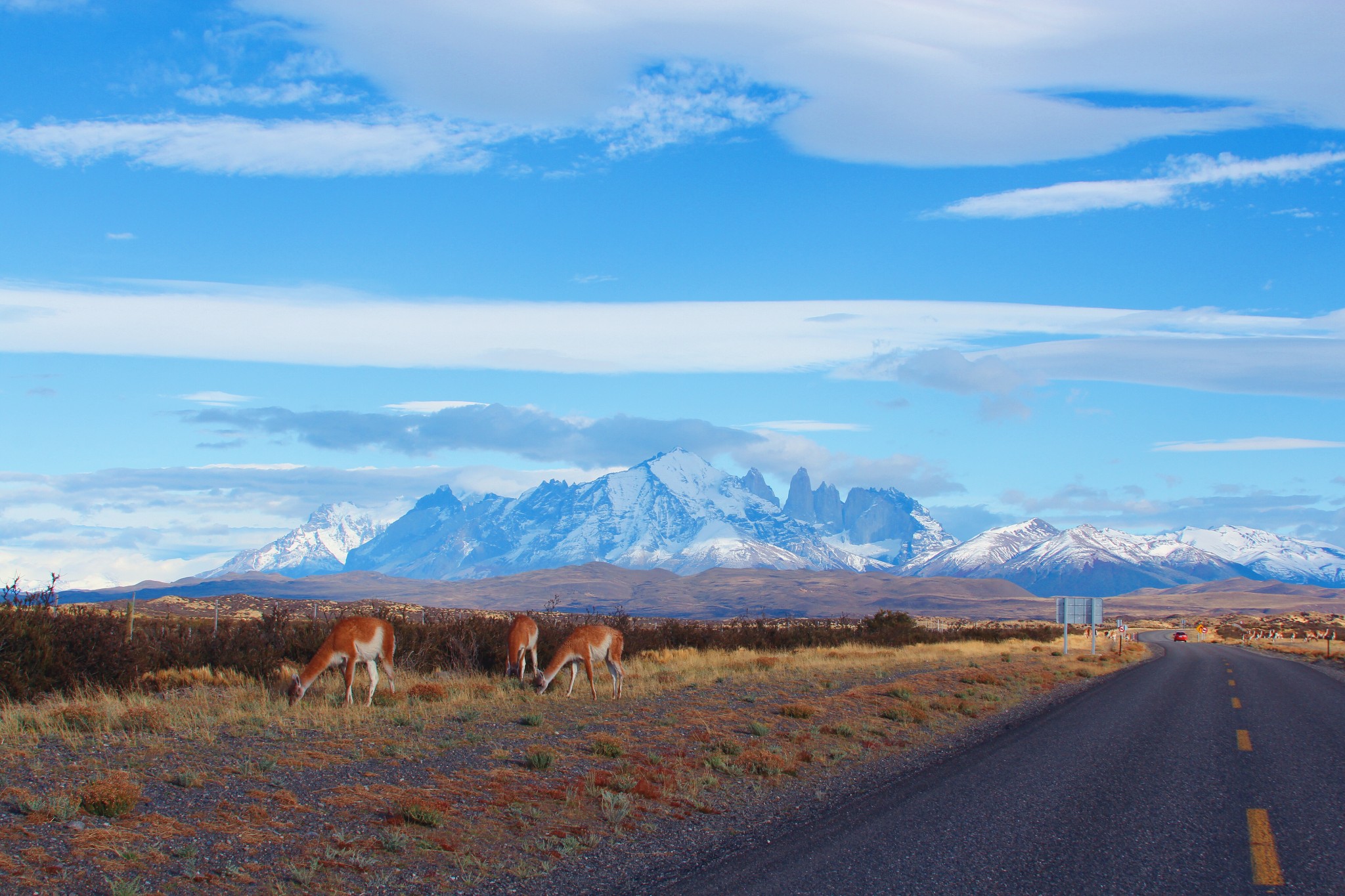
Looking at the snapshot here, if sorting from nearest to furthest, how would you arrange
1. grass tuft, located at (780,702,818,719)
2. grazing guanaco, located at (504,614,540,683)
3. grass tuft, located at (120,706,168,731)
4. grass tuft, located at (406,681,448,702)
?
grass tuft, located at (120,706,168,731), grass tuft, located at (780,702,818,719), grass tuft, located at (406,681,448,702), grazing guanaco, located at (504,614,540,683)

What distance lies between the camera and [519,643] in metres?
21.1

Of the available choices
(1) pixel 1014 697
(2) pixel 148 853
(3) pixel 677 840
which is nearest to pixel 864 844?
(3) pixel 677 840

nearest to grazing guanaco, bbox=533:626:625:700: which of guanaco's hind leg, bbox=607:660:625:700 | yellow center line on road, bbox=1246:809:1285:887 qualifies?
guanaco's hind leg, bbox=607:660:625:700

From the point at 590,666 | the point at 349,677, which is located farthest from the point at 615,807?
the point at 590,666

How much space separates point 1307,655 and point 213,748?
53.8m

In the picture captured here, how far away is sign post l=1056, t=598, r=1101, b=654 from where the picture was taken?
157 feet

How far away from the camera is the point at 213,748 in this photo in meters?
12.2

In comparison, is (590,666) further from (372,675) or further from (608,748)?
(608,748)

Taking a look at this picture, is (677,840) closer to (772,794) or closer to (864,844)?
(864,844)

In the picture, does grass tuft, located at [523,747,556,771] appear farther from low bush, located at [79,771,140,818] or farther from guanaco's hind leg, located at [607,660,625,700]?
guanaco's hind leg, located at [607,660,625,700]

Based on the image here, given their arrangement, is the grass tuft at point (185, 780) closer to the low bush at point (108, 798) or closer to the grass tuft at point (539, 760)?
the low bush at point (108, 798)

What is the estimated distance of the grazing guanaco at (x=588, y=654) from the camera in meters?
19.4

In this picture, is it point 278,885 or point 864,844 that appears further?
point 864,844

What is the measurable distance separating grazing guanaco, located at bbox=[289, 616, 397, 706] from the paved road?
9611mm
